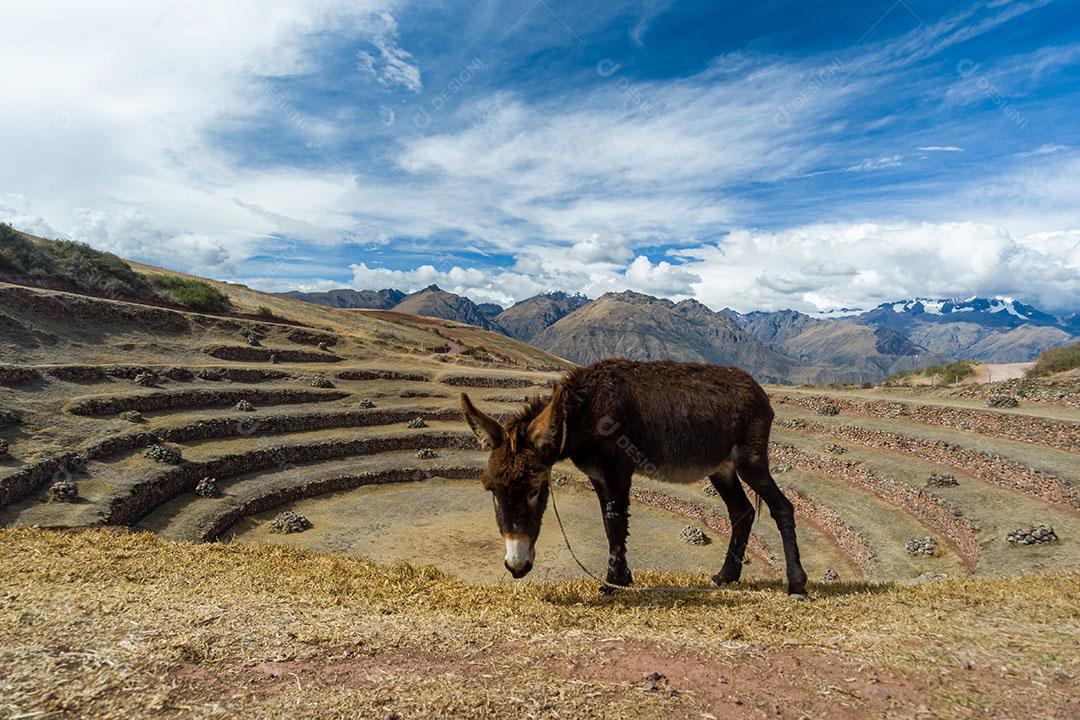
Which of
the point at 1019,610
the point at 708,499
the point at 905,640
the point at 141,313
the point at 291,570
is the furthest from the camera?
the point at 141,313

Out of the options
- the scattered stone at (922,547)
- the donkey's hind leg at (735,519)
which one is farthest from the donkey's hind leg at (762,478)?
the scattered stone at (922,547)

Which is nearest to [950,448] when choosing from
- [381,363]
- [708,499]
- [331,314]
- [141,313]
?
[708,499]

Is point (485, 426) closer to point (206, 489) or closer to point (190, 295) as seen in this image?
Answer: point (206, 489)

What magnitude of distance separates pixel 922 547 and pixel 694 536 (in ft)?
31.7

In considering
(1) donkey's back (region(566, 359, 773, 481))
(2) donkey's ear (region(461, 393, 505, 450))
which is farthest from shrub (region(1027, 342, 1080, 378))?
(2) donkey's ear (region(461, 393, 505, 450))

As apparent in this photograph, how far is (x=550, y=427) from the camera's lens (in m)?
7.04

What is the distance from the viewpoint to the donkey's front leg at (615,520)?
8.28 meters

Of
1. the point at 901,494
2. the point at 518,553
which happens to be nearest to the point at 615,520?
the point at 518,553

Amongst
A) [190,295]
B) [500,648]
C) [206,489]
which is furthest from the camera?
[190,295]

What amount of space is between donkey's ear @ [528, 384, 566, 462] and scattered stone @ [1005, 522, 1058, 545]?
1879cm

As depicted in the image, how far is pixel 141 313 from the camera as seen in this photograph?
44.5 metres

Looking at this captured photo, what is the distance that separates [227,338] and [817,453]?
51.7 m

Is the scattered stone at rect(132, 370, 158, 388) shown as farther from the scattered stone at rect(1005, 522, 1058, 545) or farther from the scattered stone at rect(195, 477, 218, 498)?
the scattered stone at rect(1005, 522, 1058, 545)

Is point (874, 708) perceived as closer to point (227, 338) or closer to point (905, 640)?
point (905, 640)
